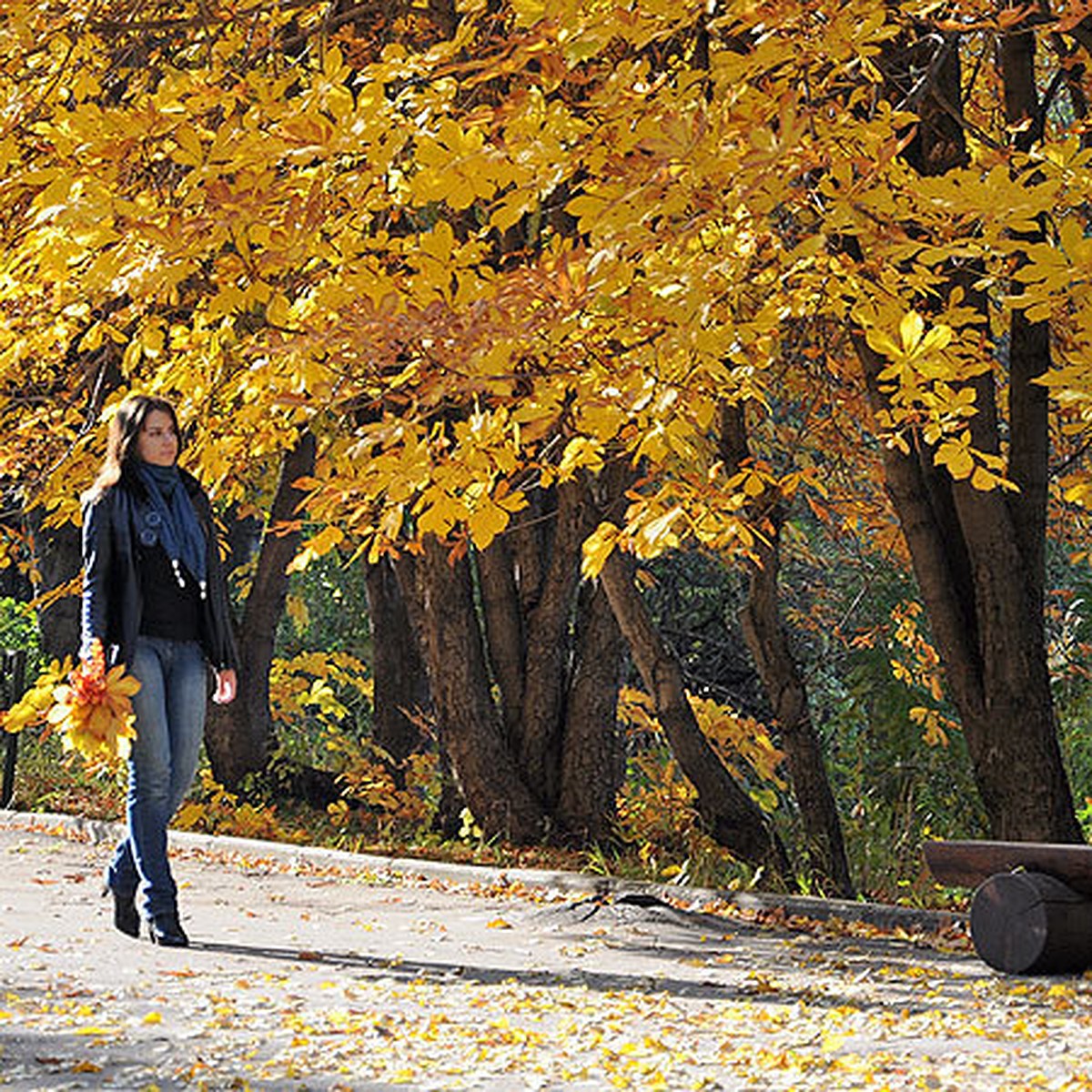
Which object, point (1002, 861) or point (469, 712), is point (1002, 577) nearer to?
point (1002, 861)

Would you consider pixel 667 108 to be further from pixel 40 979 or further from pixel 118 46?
pixel 118 46

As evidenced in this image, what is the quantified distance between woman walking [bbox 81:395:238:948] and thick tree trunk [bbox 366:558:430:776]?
23.3 feet

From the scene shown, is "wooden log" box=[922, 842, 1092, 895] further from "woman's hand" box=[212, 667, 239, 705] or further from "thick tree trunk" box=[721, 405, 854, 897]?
"woman's hand" box=[212, 667, 239, 705]

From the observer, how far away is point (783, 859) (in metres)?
9.41

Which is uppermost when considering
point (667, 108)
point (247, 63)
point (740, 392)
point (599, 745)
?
point (247, 63)

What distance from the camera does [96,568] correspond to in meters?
6.77

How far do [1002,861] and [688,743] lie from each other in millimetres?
2984

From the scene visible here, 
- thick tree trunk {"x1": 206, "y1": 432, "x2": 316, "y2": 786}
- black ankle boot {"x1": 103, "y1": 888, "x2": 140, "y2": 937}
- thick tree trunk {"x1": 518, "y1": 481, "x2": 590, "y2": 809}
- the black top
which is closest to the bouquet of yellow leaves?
the black top

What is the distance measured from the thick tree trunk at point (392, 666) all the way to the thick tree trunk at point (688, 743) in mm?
4734

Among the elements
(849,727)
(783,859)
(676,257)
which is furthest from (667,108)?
(849,727)

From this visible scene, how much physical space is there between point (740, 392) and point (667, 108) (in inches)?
47.6

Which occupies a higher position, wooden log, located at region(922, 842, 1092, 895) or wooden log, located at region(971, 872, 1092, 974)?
wooden log, located at region(922, 842, 1092, 895)

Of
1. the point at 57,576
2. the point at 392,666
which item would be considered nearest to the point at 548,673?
the point at 392,666

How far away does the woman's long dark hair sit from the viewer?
691cm
